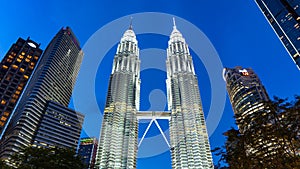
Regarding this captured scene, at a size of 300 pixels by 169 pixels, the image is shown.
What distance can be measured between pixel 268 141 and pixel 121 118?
4517 inches

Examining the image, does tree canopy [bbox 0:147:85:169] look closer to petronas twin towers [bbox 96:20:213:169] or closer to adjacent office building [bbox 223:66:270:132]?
petronas twin towers [bbox 96:20:213:169]

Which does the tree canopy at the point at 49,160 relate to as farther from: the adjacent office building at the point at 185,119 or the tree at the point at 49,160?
the adjacent office building at the point at 185,119

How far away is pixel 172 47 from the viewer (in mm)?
156750

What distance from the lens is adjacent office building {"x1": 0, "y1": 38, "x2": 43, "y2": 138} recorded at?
327 feet

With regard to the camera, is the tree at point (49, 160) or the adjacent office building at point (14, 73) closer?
the tree at point (49, 160)

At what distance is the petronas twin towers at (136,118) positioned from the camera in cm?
10906

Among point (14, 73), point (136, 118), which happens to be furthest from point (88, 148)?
point (14, 73)

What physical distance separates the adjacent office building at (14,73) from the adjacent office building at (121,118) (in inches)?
1743

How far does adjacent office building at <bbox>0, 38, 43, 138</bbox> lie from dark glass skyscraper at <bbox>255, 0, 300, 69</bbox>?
117898 mm

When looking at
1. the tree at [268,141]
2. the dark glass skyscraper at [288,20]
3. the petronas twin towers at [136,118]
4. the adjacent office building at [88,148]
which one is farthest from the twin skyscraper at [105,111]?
the tree at [268,141]

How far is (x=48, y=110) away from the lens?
119312mm

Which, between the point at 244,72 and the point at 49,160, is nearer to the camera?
the point at 49,160

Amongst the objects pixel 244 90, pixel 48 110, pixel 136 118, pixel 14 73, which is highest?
pixel 14 73

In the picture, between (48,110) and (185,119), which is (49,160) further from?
(48,110)
